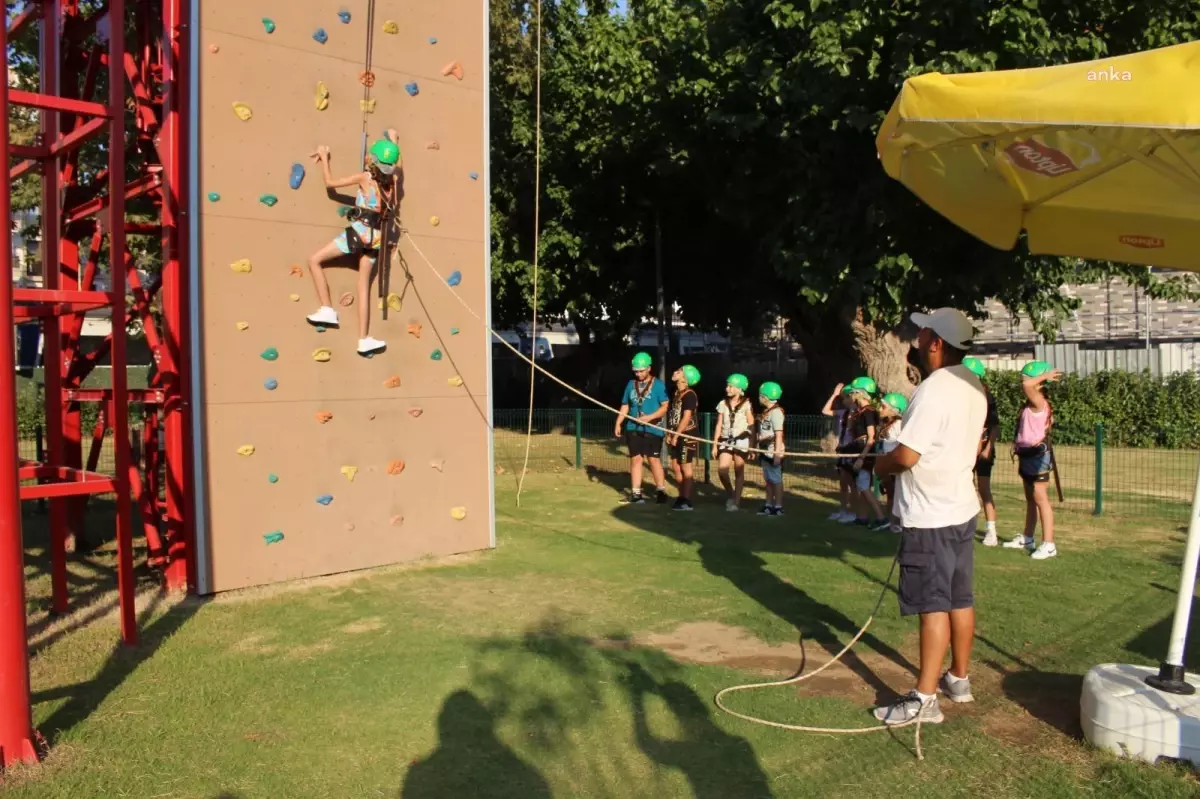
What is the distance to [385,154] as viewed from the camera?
309 inches

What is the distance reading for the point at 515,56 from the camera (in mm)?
20797

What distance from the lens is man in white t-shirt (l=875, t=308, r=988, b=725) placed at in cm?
468

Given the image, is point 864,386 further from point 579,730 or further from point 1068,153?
point 579,730

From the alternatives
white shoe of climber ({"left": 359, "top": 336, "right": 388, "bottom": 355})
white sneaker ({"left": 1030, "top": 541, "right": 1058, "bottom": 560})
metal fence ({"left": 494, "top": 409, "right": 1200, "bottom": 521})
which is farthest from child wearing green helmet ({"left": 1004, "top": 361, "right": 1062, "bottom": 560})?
white shoe of climber ({"left": 359, "top": 336, "right": 388, "bottom": 355})

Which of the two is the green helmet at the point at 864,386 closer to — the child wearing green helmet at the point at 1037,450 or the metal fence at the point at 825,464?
the metal fence at the point at 825,464

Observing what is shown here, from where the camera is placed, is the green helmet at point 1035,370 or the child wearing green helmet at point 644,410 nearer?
the green helmet at point 1035,370

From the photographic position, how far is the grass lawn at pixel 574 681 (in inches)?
161

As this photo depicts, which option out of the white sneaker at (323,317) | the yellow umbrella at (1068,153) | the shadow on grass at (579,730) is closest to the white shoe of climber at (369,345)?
the white sneaker at (323,317)

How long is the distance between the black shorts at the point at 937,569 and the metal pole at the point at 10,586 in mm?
4160

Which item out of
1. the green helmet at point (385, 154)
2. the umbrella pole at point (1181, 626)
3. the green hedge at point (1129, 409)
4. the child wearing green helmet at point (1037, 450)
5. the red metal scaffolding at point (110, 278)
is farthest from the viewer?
the green hedge at point (1129, 409)

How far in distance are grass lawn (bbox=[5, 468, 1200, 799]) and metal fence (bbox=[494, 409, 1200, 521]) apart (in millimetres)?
4145

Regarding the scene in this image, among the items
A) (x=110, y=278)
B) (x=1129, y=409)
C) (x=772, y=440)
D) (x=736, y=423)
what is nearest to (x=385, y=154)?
(x=110, y=278)

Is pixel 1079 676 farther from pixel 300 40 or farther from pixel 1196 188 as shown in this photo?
pixel 300 40

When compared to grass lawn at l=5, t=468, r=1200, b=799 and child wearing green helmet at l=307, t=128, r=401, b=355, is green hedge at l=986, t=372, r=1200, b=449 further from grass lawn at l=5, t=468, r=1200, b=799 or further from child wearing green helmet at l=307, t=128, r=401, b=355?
child wearing green helmet at l=307, t=128, r=401, b=355
